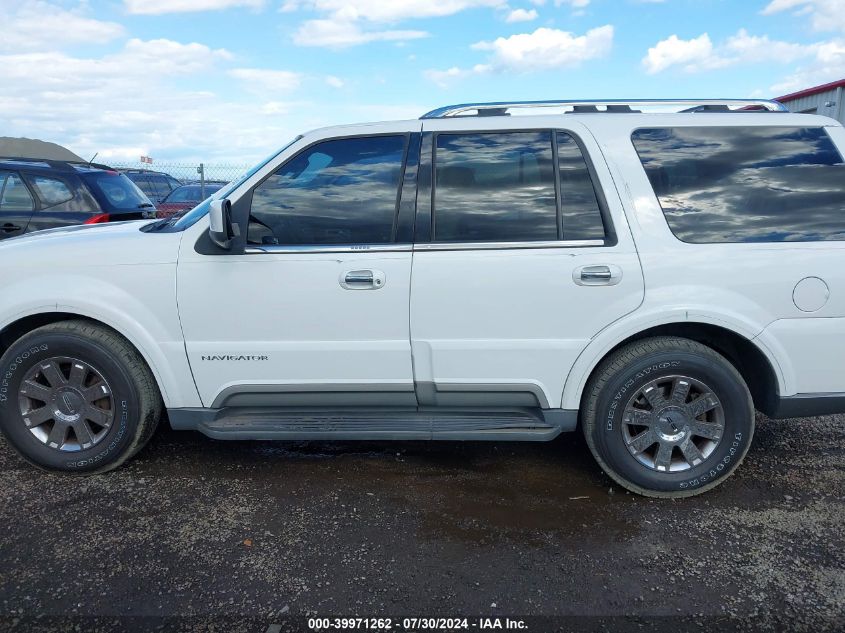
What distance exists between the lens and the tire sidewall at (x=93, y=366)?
3363 millimetres

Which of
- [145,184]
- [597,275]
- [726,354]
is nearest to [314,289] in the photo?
[597,275]

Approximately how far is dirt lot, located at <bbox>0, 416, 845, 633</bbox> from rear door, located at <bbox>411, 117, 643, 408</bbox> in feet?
2.06

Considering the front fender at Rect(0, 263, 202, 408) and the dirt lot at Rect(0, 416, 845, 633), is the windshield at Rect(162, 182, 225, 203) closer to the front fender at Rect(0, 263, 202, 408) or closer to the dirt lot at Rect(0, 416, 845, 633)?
the dirt lot at Rect(0, 416, 845, 633)

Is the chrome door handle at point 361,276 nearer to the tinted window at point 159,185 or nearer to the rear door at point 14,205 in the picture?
the rear door at point 14,205

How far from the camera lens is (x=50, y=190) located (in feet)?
23.7

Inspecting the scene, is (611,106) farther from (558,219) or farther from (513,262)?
(513,262)

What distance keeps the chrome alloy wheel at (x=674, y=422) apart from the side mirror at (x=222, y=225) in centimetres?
221

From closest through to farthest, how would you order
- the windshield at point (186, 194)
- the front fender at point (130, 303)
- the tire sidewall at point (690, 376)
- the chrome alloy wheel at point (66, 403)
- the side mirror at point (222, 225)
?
the side mirror at point (222, 225) < the tire sidewall at point (690, 376) < the front fender at point (130, 303) < the chrome alloy wheel at point (66, 403) < the windshield at point (186, 194)

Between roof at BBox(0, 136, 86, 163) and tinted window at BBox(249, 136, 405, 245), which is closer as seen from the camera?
tinted window at BBox(249, 136, 405, 245)

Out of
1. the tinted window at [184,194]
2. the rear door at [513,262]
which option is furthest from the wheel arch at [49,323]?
the tinted window at [184,194]

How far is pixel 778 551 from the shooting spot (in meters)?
2.85

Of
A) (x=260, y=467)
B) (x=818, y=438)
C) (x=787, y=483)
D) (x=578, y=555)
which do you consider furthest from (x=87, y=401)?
(x=818, y=438)

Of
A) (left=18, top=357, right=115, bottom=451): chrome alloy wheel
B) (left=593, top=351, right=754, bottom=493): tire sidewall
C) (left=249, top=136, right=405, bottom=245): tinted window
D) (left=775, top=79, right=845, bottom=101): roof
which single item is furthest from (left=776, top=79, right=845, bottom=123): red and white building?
(left=18, top=357, right=115, bottom=451): chrome alloy wheel

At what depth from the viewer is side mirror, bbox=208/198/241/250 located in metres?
Result: 3.10
